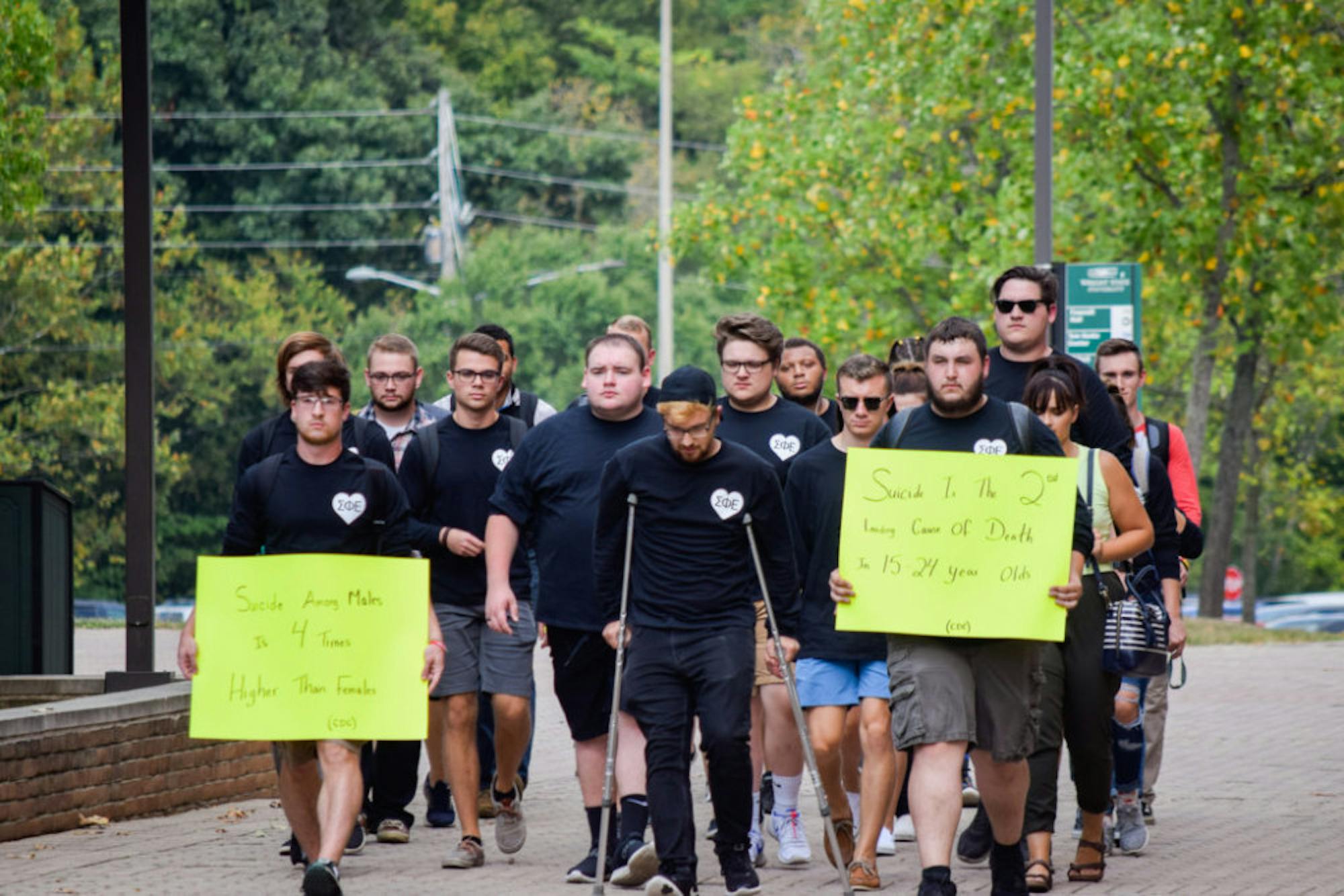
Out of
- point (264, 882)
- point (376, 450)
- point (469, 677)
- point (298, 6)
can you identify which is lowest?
point (264, 882)

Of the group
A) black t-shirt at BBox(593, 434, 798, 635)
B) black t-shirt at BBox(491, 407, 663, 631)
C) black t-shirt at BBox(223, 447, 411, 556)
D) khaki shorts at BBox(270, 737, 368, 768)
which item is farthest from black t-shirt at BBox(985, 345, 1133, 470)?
khaki shorts at BBox(270, 737, 368, 768)

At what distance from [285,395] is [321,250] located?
45.9 m

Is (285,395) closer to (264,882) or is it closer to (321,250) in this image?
(264,882)

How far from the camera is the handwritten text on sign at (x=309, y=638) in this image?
7.94 metres

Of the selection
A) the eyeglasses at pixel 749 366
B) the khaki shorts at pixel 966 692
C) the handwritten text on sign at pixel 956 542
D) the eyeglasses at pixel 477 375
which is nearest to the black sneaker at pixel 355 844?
the eyeglasses at pixel 477 375

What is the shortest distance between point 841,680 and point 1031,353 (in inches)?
57.1

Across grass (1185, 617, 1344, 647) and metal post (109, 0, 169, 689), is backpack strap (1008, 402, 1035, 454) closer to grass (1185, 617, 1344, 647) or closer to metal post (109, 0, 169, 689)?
metal post (109, 0, 169, 689)

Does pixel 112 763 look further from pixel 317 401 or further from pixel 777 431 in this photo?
pixel 777 431

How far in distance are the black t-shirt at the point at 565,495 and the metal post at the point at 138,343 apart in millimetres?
2796

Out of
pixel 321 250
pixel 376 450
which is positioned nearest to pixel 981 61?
pixel 376 450

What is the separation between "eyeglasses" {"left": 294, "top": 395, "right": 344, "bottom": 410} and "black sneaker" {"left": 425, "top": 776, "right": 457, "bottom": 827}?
112 inches

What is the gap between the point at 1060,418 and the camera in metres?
8.17

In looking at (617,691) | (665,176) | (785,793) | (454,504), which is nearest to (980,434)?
(617,691)

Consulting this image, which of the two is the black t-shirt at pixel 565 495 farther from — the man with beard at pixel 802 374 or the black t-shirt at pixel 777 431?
the man with beard at pixel 802 374
